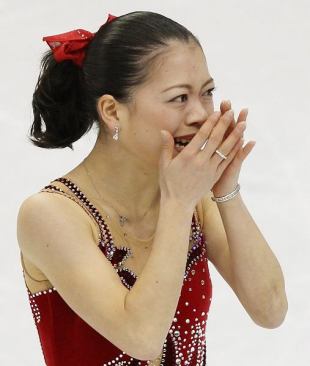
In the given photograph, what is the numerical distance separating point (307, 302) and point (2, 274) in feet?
4.57

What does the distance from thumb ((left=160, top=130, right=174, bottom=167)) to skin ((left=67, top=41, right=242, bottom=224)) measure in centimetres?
4

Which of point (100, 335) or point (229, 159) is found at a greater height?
point (229, 159)

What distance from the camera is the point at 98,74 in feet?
7.94

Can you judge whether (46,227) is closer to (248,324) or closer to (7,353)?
(7,353)

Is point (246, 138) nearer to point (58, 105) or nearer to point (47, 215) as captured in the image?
point (58, 105)

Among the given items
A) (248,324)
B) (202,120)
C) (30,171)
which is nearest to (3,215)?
(30,171)

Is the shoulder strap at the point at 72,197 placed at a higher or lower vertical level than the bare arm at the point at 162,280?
higher

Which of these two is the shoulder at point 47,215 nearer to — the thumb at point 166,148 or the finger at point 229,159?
the thumb at point 166,148

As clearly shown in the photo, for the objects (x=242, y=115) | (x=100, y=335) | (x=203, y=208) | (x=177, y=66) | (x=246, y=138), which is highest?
(x=246, y=138)

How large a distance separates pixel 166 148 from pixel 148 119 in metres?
0.11

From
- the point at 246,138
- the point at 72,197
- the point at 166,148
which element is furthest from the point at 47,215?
the point at 246,138

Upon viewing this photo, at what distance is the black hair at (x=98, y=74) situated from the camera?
235cm

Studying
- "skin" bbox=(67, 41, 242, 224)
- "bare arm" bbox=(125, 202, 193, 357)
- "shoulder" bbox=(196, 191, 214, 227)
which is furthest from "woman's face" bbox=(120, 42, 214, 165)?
"shoulder" bbox=(196, 191, 214, 227)

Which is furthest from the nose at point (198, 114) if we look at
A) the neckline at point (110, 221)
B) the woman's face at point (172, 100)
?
the neckline at point (110, 221)
